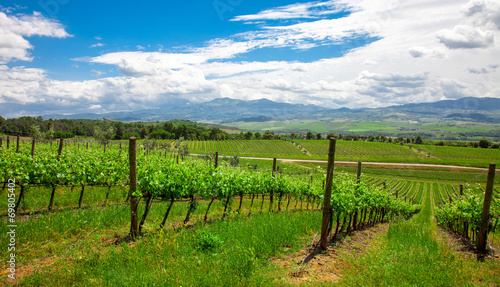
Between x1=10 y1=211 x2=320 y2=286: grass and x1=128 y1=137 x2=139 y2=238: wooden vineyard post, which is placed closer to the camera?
x1=10 y1=211 x2=320 y2=286: grass

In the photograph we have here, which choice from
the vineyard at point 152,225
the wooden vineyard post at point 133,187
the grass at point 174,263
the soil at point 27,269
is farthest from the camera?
the wooden vineyard post at point 133,187

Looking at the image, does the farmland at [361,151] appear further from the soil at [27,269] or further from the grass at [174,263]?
the soil at [27,269]

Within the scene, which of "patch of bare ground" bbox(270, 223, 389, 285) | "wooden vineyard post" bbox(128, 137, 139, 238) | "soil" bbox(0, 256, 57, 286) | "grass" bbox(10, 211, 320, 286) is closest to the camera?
"grass" bbox(10, 211, 320, 286)

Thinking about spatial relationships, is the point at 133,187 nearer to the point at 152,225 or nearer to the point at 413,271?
the point at 152,225

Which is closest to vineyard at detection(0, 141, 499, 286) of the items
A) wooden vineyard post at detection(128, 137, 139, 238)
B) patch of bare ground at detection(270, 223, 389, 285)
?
wooden vineyard post at detection(128, 137, 139, 238)

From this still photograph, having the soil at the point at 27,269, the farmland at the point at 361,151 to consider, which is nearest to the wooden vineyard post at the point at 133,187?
the soil at the point at 27,269

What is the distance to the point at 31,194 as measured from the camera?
878 centimetres

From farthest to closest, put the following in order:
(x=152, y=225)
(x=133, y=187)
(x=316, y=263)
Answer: (x=152, y=225), (x=133, y=187), (x=316, y=263)

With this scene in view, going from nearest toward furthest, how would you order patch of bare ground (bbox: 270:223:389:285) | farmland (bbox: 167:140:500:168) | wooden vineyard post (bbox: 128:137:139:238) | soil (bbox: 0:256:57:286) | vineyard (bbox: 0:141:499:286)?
soil (bbox: 0:256:57:286) → vineyard (bbox: 0:141:499:286) → patch of bare ground (bbox: 270:223:389:285) → wooden vineyard post (bbox: 128:137:139:238) → farmland (bbox: 167:140:500:168)

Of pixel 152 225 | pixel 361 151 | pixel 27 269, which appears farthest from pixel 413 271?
pixel 361 151

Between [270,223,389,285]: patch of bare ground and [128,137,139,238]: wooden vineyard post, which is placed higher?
[128,137,139,238]: wooden vineyard post

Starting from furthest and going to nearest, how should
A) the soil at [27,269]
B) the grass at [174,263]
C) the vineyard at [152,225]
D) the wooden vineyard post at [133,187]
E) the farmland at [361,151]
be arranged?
the farmland at [361,151] < the wooden vineyard post at [133,187] < the vineyard at [152,225] < the soil at [27,269] < the grass at [174,263]

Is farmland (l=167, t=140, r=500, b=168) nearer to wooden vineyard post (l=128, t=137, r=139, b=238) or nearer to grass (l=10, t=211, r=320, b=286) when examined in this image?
wooden vineyard post (l=128, t=137, r=139, b=238)

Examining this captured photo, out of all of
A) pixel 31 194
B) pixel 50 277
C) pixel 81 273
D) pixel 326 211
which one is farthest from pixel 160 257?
pixel 31 194
